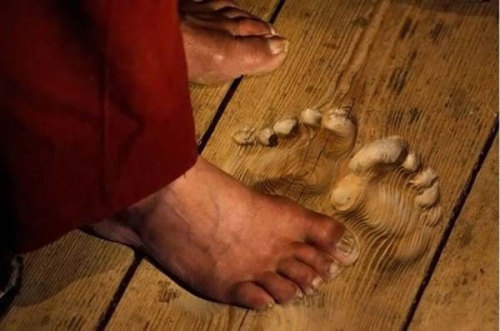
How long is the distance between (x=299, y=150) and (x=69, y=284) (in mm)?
324

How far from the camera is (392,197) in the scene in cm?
94

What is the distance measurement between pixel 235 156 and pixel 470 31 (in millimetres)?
340

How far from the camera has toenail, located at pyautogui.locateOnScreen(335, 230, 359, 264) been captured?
0.92 meters

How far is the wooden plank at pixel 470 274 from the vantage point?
0.89 m

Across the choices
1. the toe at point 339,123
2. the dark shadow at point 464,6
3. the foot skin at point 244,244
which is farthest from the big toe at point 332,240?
the dark shadow at point 464,6

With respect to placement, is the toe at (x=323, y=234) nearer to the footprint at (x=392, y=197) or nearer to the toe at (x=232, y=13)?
the footprint at (x=392, y=197)

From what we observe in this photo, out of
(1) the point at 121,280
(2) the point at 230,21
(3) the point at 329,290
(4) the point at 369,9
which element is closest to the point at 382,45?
(4) the point at 369,9

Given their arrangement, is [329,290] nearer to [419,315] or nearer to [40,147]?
[419,315]

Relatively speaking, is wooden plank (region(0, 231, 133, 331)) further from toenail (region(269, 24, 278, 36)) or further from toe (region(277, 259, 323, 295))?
toenail (region(269, 24, 278, 36))

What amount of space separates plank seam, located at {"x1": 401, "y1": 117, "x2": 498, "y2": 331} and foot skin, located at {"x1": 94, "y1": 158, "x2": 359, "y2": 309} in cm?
9

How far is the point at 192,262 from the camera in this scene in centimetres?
92

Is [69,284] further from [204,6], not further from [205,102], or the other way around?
[204,6]

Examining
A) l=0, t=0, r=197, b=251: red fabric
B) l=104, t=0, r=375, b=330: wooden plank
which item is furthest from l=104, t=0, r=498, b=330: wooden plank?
l=0, t=0, r=197, b=251: red fabric

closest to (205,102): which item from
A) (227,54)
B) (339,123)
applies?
(227,54)
